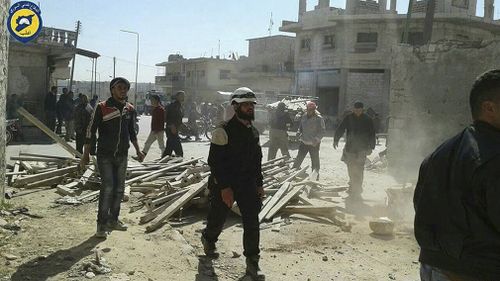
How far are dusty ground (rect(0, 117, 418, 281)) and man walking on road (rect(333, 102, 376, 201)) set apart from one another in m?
1.75

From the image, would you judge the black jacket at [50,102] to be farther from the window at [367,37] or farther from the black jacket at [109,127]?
the window at [367,37]

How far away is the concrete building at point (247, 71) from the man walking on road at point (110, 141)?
120ft

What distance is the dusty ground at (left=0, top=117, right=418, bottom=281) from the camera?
14.6 feet

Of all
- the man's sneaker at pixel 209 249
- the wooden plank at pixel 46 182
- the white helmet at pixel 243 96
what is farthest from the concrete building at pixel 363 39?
the white helmet at pixel 243 96

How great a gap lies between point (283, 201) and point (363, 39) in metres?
28.8

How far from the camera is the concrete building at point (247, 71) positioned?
147 feet

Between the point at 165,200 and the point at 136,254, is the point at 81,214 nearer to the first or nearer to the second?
the point at 165,200

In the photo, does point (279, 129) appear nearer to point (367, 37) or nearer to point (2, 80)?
point (2, 80)

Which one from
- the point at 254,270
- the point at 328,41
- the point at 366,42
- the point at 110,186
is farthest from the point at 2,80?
the point at 328,41

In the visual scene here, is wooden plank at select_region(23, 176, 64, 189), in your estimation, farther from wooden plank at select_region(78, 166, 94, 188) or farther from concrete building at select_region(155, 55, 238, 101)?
concrete building at select_region(155, 55, 238, 101)

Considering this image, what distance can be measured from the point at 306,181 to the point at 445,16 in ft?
87.5

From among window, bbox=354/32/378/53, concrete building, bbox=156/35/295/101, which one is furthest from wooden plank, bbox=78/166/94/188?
concrete building, bbox=156/35/295/101

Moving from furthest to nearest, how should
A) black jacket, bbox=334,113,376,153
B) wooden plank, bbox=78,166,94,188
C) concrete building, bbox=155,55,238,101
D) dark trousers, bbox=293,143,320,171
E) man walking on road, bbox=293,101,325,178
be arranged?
1. concrete building, bbox=155,55,238,101
2. dark trousers, bbox=293,143,320,171
3. man walking on road, bbox=293,101,325,178
4. black jacket, bbox=334,113,376,153
5. wooden plank, bbox=78,166,94,188

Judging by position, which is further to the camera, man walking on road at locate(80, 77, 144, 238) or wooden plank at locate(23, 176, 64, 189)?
wooden plank at locate(23, 176, 64, 189)
